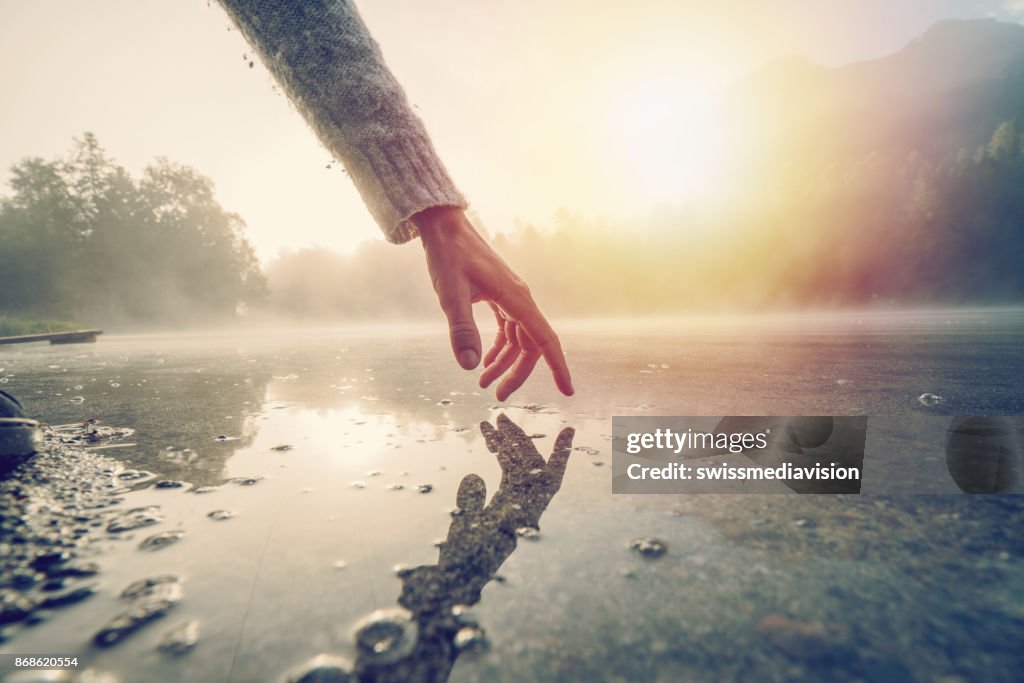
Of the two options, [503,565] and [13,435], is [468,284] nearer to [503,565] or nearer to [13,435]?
[503,565]

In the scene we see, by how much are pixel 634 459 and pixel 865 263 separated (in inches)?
1622

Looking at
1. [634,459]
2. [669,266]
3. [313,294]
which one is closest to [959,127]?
[669,266]

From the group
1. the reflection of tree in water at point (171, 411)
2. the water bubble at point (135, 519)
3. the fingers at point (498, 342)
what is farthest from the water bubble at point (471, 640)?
the fingers at point (498, 342)

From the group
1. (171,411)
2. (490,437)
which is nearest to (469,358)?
(490,437)

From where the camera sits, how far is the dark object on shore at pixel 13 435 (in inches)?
51.4

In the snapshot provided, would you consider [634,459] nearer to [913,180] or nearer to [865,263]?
[865,263]

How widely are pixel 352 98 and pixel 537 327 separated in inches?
37.8

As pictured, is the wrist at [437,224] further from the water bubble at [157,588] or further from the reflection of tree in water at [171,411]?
the water bubble at [157,588]

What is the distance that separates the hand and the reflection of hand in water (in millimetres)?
339

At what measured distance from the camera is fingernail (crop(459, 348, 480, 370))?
1.45 meters

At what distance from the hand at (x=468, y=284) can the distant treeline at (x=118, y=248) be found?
124ft

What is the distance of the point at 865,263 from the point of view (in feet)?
108

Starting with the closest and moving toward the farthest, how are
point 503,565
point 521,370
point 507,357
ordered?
point 503,565 < point 521,370 < point 507,357

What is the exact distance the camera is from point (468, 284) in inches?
58.9
